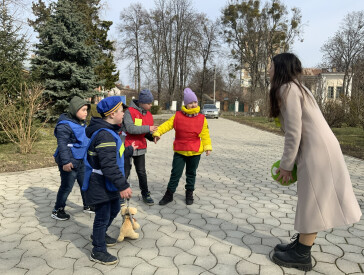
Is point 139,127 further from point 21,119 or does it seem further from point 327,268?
point 21,119

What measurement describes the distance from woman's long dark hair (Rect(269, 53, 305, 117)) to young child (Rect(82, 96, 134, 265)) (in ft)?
4.60

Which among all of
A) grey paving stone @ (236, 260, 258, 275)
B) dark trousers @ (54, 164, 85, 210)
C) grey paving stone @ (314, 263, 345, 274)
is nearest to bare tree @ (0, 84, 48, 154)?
dark trousers @ (54, 164, 85, 210)

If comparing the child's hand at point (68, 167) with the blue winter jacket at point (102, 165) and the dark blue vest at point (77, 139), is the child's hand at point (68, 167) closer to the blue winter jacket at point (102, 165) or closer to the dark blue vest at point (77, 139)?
the dark blue vest at point (77, 139)

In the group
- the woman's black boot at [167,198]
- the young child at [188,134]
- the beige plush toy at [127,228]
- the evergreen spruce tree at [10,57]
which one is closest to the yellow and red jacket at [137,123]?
the young child at [188,134]

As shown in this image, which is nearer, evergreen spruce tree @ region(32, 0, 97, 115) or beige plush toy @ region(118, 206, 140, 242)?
beige plush toy @ region(118, 206, 140, 242)

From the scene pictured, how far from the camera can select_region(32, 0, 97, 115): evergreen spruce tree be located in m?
14.6

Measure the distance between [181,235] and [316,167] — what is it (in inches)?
66.1

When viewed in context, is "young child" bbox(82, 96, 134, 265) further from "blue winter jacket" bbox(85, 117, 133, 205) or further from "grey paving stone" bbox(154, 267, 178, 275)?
"grey paving stone" bbox(154, 267, 178, 275)

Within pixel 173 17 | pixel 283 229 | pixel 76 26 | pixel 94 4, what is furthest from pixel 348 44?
→ pixel 283 229

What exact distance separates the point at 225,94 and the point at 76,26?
52.3 metres

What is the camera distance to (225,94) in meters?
65.0

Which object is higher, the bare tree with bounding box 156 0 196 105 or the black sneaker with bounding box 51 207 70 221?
the bare tree with bounding box 156 0 196 105

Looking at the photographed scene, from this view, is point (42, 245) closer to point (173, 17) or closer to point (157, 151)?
point (157, 151)

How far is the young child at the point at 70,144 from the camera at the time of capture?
3407 millimetres
